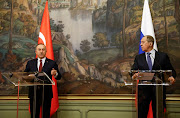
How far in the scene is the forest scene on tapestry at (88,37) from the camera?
5418mm

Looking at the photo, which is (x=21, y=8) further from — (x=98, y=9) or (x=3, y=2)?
(x=98, y=9)

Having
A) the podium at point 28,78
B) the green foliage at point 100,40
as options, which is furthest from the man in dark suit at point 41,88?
the green foliage at point 100,40

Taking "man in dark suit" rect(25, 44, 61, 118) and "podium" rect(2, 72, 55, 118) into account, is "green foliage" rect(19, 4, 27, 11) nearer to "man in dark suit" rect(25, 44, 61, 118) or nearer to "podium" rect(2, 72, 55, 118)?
"man in dark suit" rect(25, 44, 61, 118)

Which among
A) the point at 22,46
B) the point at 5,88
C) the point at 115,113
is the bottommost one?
the point at 115,113

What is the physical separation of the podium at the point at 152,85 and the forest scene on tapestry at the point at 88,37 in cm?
205

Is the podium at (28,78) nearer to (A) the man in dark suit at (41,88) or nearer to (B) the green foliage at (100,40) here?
(A) the man in dark suit at (41,88)

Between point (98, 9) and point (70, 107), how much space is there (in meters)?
2.39

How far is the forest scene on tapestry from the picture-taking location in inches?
213

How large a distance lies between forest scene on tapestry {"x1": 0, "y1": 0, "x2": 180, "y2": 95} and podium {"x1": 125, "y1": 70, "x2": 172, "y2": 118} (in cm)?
205

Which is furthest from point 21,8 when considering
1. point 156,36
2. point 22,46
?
point 156,36

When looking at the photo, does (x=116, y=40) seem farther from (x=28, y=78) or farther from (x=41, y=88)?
(x=28, y=78)

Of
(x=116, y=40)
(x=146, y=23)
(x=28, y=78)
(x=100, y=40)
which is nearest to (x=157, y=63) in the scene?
(x=146, y=23)

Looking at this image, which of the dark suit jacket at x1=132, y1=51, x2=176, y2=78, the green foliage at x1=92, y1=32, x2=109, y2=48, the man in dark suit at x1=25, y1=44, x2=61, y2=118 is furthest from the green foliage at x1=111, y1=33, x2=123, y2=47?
the man in dark suit at x1=25, y1=44, x2=61, y2=118

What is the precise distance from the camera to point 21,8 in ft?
19.5
